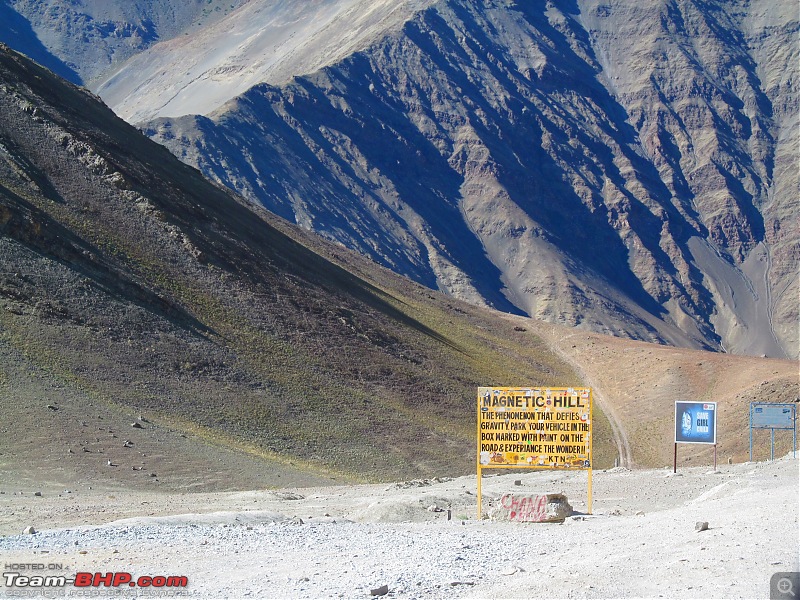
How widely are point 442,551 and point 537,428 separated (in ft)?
22.1

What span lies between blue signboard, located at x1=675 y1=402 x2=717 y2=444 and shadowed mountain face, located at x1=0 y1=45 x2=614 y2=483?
11933 millimetres

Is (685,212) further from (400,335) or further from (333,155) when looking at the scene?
(400,335)

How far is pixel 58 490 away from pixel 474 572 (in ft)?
60.2

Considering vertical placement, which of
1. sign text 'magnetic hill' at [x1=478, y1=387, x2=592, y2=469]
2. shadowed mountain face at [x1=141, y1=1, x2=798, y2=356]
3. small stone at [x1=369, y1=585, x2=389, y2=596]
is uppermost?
shadowed mountain face at [x1=141, y1=1, x2=798, y2=356]

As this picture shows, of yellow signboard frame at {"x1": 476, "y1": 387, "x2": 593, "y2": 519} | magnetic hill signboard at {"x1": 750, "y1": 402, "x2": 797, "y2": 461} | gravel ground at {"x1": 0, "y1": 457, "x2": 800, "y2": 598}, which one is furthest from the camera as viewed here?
magnetic hill signboard at {"x1": 750, "y1": 402, "x2": 797, "y2": 461}

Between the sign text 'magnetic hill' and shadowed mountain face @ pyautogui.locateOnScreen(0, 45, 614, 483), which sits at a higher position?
shadowed mountain face @ pyautogui.locateOnScreen(0, 45, 614, 483)

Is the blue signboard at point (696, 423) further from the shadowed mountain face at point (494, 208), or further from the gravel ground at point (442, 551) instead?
the shadowed mountain face at point (494, 208)

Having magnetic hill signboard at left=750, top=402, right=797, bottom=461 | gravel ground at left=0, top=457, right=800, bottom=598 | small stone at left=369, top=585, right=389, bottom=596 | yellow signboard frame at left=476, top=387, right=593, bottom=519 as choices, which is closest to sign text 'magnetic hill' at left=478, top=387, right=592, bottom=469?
yellow signboard frame at left=476, top=387, right=593, bottom=519

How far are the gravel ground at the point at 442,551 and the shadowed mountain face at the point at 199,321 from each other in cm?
1818

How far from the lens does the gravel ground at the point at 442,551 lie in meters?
Answer: 13.0

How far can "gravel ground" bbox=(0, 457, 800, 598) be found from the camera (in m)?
13.0

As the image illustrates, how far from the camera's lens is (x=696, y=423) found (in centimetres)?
3303

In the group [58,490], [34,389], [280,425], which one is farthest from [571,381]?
[58,490]

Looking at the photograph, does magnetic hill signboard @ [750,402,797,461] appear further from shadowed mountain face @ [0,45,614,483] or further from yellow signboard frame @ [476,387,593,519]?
yellow signboard frame @ [476,387,593,519]
